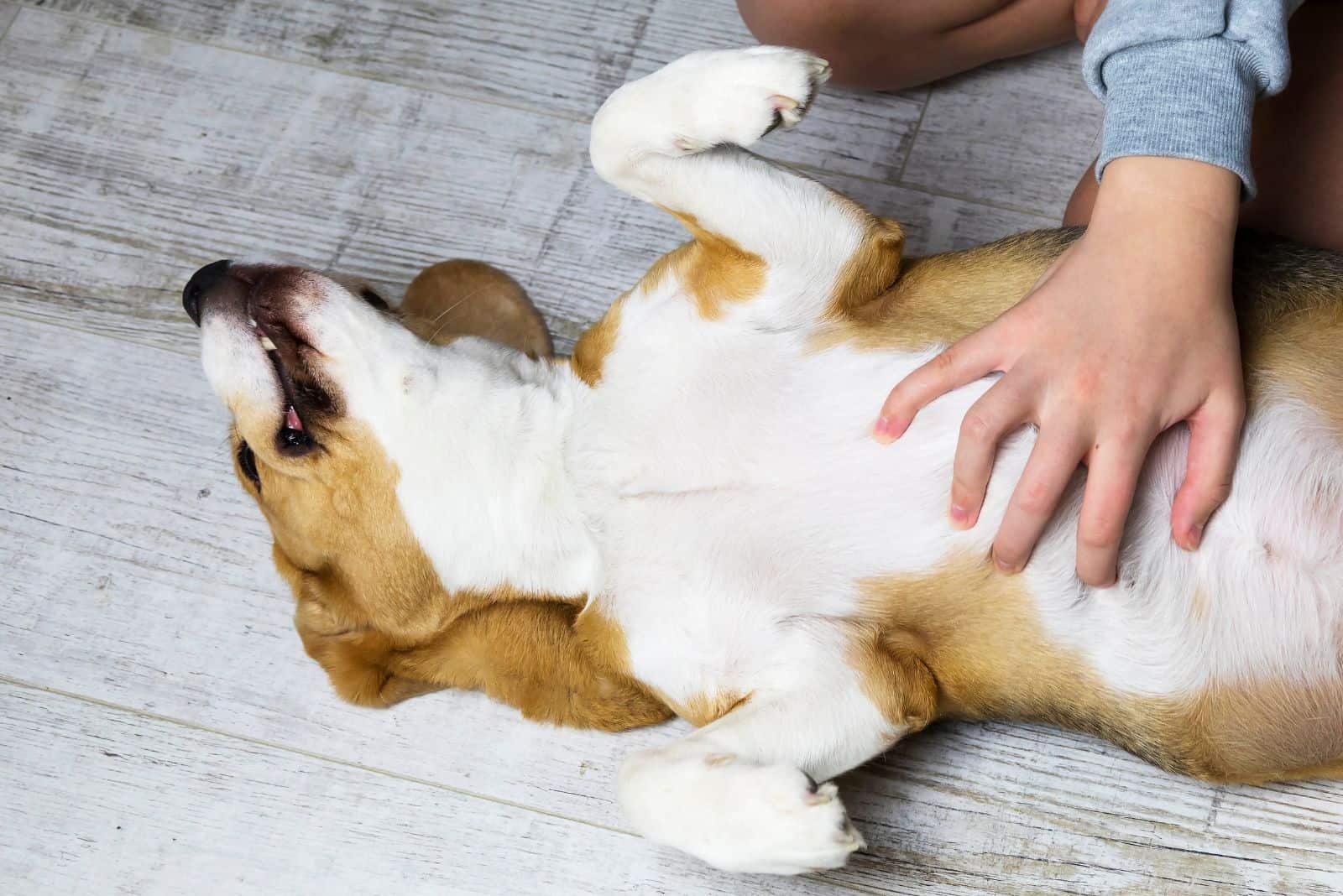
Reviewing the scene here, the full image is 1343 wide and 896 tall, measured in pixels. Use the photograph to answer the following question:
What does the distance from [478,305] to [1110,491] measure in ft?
3.95

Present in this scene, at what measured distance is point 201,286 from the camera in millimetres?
1895

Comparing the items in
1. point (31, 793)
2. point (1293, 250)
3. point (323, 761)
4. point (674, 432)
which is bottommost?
point (31, 793)

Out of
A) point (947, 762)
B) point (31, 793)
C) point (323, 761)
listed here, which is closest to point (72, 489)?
point (31, 793)

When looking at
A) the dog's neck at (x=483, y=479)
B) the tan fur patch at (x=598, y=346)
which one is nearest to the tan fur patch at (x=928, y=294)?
the tan fur patch at (x=598, y=346)

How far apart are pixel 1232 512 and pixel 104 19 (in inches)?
104

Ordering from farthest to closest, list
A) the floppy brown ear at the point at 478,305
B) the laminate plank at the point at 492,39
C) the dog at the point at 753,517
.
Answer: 1. the laminate plank at the point at 492,39
2. the floppy brown ear at the point at 478,305
3. the dog at the point at 753,517

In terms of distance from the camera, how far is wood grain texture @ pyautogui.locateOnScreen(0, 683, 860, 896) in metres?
1.96

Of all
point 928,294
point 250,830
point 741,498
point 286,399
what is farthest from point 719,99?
point 250,830

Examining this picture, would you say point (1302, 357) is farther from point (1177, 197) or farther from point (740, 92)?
point (740, 92)

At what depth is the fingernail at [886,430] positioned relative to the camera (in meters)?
1.64

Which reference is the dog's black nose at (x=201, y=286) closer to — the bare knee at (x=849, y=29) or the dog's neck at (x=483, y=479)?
the dog's neck at (x=483, y=479)

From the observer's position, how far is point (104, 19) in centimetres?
275

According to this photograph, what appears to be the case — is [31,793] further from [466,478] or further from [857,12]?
[857,12]

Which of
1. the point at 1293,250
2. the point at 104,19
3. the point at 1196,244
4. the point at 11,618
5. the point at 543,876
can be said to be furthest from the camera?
the point at 104,19
